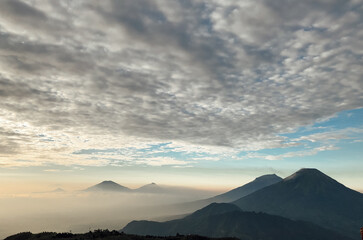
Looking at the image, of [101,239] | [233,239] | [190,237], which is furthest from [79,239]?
[233,239]

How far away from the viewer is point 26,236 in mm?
60188

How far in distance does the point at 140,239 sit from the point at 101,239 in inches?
312

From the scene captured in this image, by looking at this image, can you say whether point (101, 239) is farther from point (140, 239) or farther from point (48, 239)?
point (48, 239)

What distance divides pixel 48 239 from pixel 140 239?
1868cm

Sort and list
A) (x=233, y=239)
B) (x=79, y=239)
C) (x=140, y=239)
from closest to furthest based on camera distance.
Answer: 1. (x=79, y=239)
2. (x=140, y=239)
3. (x=233, y=239)

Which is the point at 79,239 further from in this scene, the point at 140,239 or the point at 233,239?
the point at 233,239

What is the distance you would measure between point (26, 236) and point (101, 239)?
23.4 meters

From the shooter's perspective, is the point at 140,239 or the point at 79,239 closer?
the point at 79,239

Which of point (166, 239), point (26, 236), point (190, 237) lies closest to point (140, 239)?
point (166, 239)

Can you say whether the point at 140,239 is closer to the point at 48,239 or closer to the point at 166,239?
the point at 166,239

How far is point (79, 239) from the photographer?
49.6m

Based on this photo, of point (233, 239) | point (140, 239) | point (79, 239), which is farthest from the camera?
point (233, 239)

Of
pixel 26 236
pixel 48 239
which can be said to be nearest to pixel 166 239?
pixel 48 239

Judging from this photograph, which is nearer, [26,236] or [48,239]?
[48,239]
